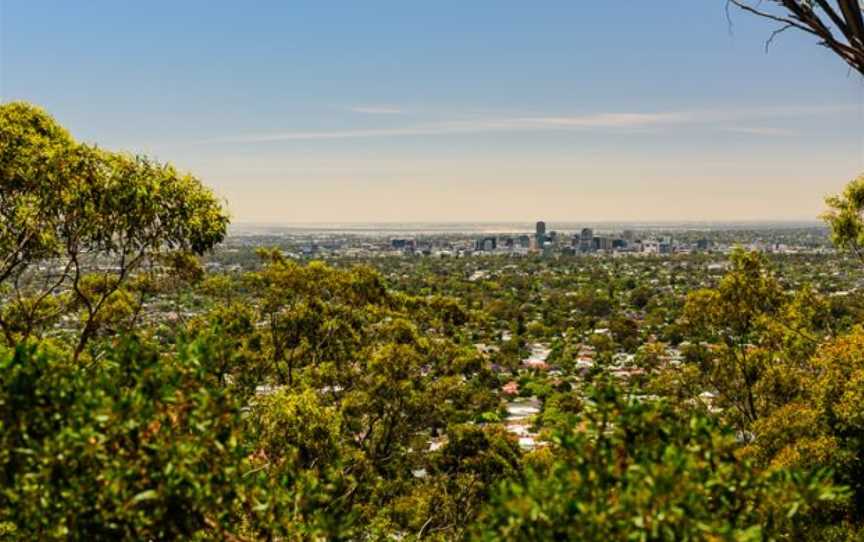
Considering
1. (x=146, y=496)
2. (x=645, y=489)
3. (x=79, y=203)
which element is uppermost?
(x=79, y=203)

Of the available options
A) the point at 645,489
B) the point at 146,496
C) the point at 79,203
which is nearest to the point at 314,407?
the point at 79,203

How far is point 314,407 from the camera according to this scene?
47.6ft

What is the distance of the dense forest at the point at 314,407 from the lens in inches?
179

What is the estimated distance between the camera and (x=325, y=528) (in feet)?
14.7

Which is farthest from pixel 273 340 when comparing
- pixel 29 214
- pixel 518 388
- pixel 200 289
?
pixel 518 388

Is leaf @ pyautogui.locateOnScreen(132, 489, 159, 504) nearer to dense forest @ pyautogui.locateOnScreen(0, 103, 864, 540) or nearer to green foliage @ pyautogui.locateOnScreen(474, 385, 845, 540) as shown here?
Answer: dense forest @ pyautogui.locateOnScreen(0, 103, 864, 540)

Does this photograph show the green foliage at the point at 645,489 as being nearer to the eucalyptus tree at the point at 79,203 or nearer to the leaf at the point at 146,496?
the leaf at the point at 146,496

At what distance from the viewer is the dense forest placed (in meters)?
4.55

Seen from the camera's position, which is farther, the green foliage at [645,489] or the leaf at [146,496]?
the leaf at [146,496]

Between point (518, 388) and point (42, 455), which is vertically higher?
point (42, 455)

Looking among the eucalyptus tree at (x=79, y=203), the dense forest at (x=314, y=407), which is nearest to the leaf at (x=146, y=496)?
the dense forest at (x=314, y=407)

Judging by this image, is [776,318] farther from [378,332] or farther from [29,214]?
[29,214]

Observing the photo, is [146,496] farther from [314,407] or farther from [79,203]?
[314,407]

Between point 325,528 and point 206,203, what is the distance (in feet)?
31.7
